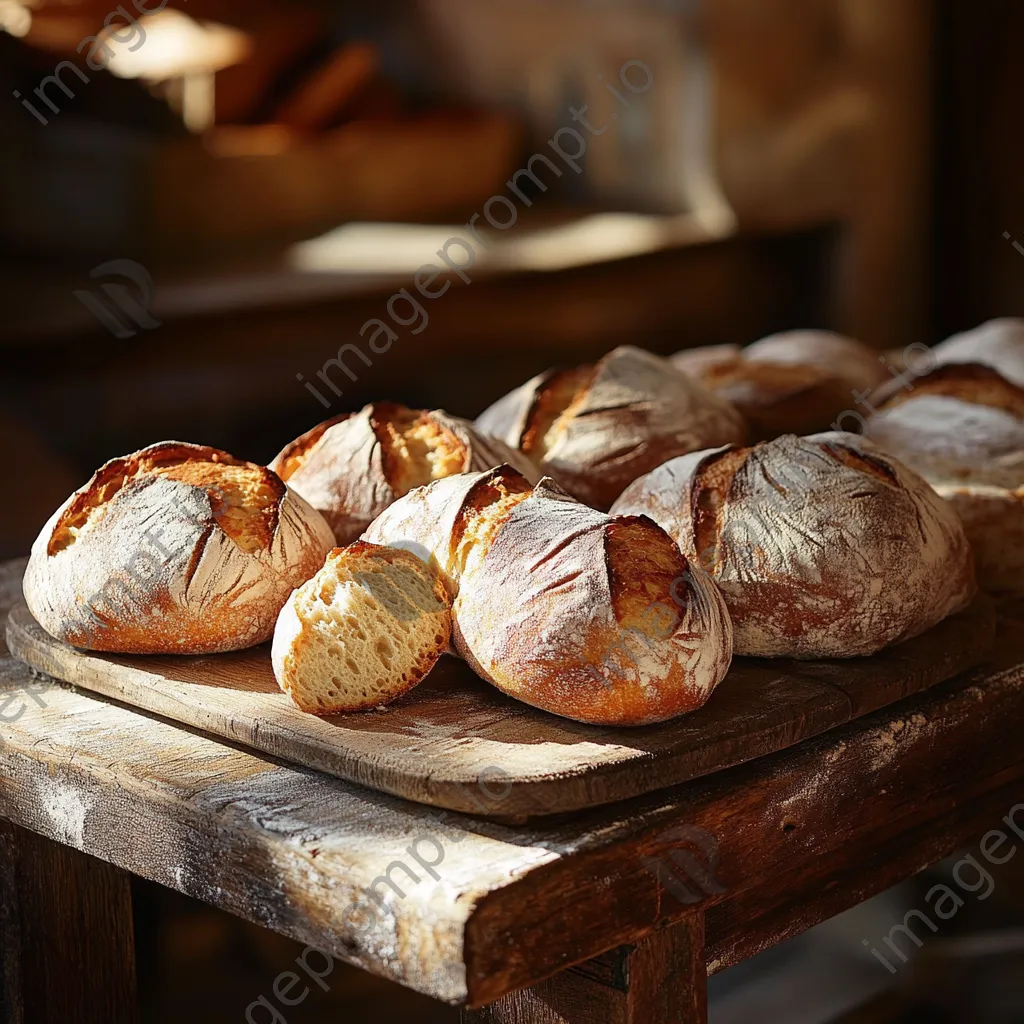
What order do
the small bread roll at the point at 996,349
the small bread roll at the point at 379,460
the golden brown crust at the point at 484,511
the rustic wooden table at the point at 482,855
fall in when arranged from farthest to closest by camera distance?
1. the small bread roll at the point at 996,349
2. the small bread roll at the point at 379,460
3. the golden brown crust at the point at 484,511
4. the rustic wooden table at the point at 482,855

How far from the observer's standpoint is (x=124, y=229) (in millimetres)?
4410

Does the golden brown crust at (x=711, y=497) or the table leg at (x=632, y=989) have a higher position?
the golden brown crust at (x=711, y=497)

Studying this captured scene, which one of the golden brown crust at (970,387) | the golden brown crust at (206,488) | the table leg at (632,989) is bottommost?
the table leg at (632,989)

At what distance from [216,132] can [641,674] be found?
3.91 m

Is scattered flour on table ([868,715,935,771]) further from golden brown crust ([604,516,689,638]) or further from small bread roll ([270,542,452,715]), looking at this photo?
small bread roll ([270,542,452,715])

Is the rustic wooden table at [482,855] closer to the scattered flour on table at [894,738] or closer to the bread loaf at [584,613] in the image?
the scattered flour on table at [894,738]

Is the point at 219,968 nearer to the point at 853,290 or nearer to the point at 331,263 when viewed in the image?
the point at 331,263

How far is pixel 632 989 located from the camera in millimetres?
1211

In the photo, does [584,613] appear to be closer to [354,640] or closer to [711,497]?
[354,640]

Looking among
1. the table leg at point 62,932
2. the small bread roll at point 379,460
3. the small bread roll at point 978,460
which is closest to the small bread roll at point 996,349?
the small bread roll at point 978,460

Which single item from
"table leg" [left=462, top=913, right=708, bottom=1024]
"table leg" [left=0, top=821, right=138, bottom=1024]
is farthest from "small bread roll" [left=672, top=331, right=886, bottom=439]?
"table leg" [left=0, top=821, right=138, bottom=1024]

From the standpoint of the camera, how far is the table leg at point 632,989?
1.21 meters

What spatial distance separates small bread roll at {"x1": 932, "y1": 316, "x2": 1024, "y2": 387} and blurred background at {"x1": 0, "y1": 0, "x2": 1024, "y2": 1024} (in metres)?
2.02

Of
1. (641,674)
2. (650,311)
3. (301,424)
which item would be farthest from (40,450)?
(641,674)
